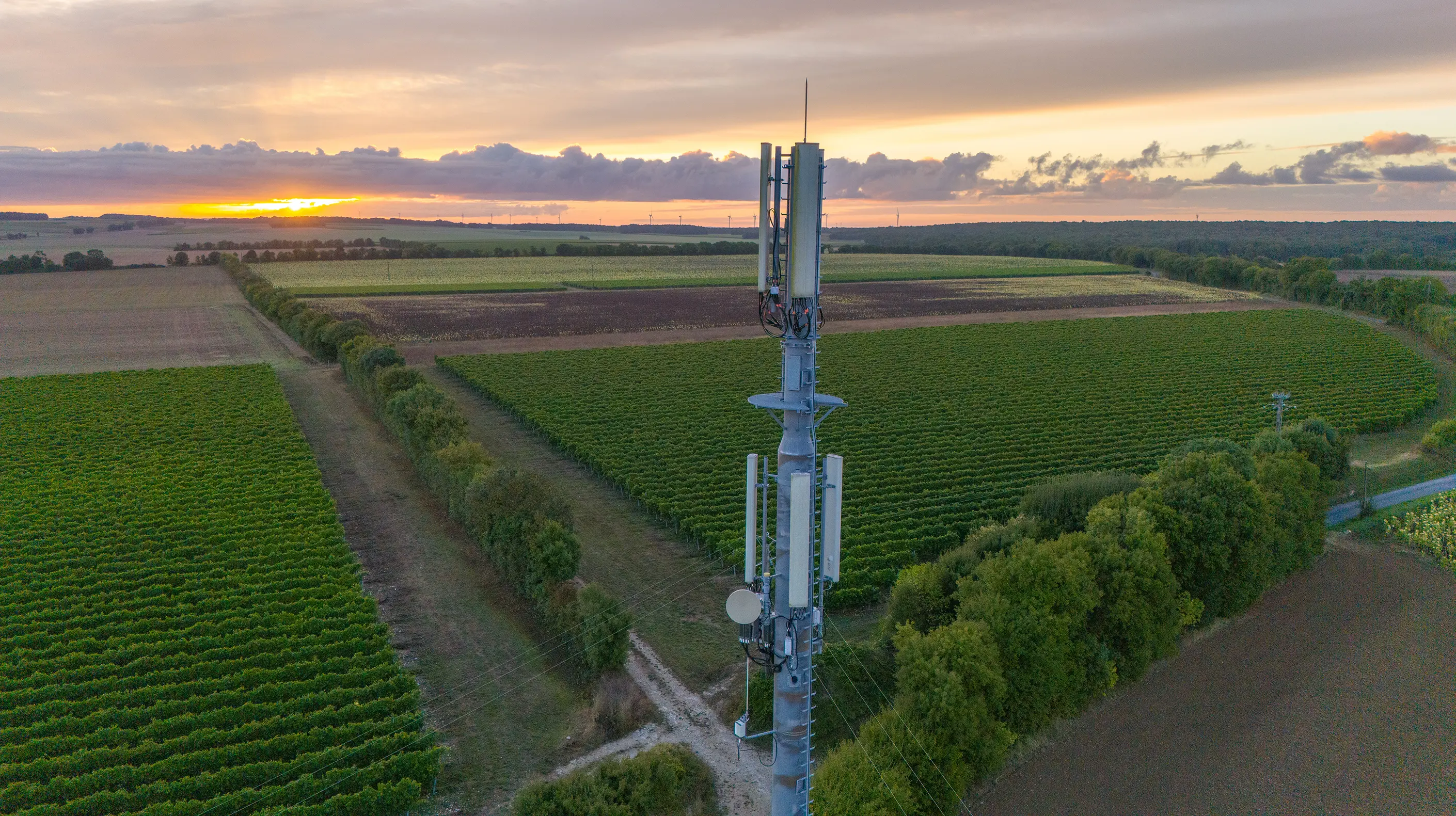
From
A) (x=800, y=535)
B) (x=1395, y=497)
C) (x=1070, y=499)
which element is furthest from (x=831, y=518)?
(x=1395, y=497)

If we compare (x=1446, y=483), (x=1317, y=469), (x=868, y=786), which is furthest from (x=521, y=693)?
(x=1446, y=483)

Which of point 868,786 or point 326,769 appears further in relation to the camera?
point 326,769

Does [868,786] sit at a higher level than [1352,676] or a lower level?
higher

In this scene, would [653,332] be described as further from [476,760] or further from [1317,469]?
[476,760]

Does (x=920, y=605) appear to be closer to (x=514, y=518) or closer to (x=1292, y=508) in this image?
(x=514, y=518)

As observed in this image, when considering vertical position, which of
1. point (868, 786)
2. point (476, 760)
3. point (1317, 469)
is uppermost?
point (1317, 469)

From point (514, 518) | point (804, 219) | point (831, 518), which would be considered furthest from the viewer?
point (514, 518)

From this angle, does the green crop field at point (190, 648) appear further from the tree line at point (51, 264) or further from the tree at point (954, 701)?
the tree line at point (51, 264)
